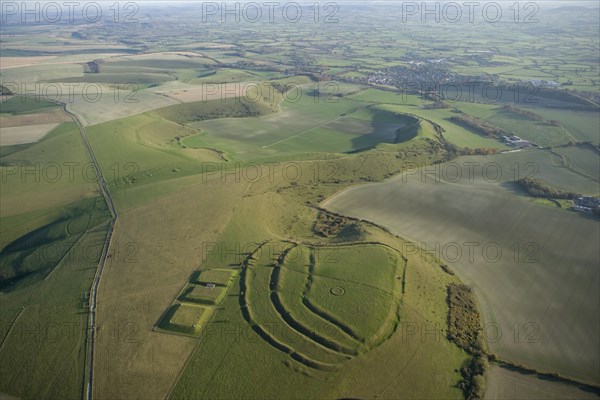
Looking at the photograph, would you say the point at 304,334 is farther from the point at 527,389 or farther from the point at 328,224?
the point at 328,224

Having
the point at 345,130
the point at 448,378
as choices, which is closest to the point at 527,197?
the point at 448,378

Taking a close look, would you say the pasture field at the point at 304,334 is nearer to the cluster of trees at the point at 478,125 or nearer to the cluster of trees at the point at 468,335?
the cluster of trees at the point at 468,335

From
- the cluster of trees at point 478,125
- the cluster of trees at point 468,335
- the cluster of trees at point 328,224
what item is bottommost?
the cluster of trees at point 468,335

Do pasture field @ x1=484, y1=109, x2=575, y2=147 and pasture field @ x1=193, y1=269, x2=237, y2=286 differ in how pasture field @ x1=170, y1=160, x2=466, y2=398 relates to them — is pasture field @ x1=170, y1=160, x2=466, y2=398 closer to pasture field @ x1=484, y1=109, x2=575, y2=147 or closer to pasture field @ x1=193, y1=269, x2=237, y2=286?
pasture field @ x1=193, y1=269, x2=237, y2=286

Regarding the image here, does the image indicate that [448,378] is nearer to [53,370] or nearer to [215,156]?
[53,370]

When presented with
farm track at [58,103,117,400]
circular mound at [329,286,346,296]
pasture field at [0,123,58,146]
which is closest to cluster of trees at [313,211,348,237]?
circular mound at [329,286,346,296]

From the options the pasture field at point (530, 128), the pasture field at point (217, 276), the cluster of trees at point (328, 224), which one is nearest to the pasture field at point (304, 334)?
the pasture field at point (217, 276)

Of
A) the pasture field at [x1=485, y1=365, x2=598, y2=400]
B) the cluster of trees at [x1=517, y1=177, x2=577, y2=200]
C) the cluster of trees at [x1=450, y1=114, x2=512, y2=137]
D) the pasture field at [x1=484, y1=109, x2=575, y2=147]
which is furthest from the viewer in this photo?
the cluster of trees at [x1=450, y1=114, x2=512, y2=137]
